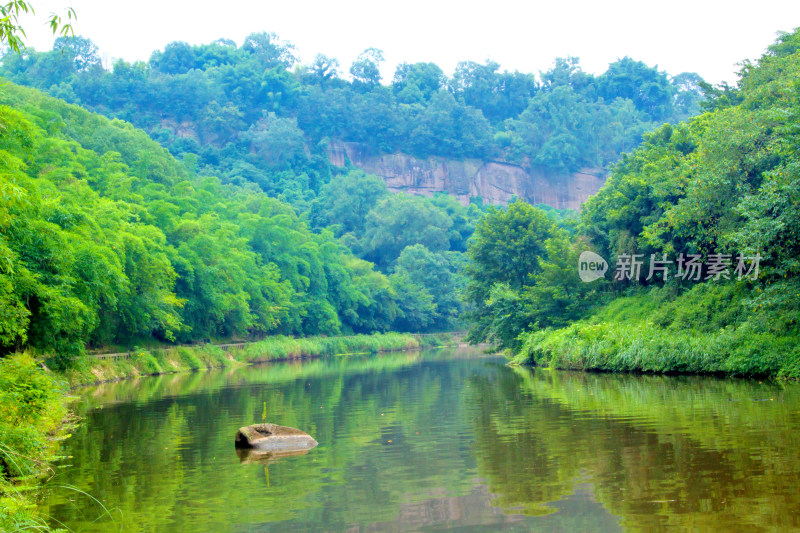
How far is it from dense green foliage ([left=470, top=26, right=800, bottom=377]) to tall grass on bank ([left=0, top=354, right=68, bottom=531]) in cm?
1727

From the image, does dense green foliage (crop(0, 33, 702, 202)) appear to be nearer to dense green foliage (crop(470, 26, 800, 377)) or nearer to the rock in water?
dense green foliage (crop(470, 26, 800, 377))

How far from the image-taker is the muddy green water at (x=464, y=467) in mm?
8758

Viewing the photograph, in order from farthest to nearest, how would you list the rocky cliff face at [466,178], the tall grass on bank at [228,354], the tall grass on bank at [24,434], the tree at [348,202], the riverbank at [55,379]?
the rocky cliff face at [466,178]
the tree at [348,202]
the tall grass on bank at [228,354]
the riverbank at [55,379]
the tall grass on bank at [24,434]

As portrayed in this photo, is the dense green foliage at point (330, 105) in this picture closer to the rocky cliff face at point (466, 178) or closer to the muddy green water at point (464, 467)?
the rocky cliff face at point (466, 178)

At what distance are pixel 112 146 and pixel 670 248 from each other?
142ft

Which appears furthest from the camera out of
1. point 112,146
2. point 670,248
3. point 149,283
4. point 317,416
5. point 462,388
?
point 112,146

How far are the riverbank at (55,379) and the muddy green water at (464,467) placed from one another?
1.99 ft

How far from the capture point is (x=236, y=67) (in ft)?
397

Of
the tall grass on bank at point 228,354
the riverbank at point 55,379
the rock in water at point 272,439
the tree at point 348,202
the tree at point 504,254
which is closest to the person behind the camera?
the riverbank at point 55,379

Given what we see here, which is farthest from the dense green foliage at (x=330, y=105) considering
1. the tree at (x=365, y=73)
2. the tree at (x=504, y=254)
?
the tree at (x=504, y=254)

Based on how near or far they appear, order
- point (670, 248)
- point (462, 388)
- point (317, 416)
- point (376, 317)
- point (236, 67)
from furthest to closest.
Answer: point (236, 67) → point (376, 317) → point (670, 248) → point (462, 388) → point (317, 416)

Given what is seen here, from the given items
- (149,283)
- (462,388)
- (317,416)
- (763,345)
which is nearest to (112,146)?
(149,283)

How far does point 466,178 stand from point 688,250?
91448 mm

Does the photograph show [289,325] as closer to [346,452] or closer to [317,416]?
[317,416]
